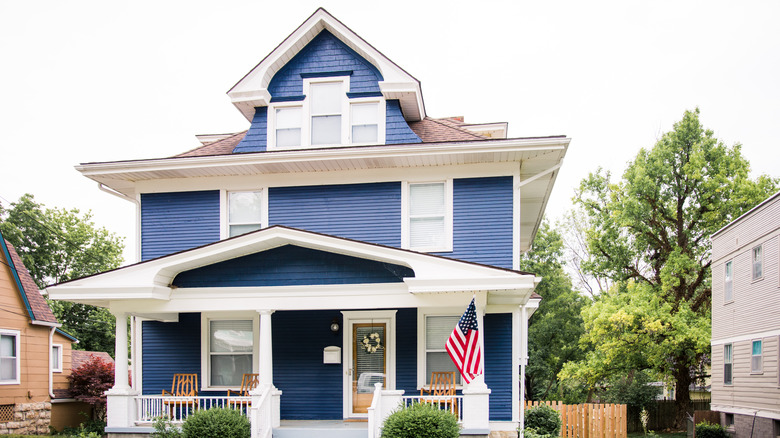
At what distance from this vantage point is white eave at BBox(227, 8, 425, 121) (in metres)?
14.0

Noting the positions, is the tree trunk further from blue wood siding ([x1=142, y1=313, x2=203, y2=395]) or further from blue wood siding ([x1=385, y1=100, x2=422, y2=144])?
blue wood siding ([x1=142, y1=313, x2=203, y2=395])

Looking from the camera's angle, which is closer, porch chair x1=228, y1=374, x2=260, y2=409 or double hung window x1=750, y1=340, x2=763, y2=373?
porch chair x1=228, y1=374, x2=260, y2=409

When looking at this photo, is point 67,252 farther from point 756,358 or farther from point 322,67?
point 756,358

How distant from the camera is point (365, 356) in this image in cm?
1345

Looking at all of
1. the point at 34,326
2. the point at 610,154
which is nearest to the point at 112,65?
the point at 34,326

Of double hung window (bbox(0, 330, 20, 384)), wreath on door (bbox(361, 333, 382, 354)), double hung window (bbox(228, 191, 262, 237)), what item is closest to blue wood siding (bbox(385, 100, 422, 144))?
double hung window (bbox(228, 191, 262, 237))

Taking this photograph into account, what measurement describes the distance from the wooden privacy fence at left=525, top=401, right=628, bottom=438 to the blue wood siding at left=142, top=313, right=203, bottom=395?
10.0m

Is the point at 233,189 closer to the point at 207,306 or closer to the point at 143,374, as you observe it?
Answer: the point at 207,306

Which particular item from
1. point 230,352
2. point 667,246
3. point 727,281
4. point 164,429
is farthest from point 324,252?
point 667,246

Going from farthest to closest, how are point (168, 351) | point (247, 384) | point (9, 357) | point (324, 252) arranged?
1. point (9, 357)
2. point (168, 351)
3. point (247, 384)
4. point (324, 252)

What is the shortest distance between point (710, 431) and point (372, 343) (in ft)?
43.4

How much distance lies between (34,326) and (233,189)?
30.8ft

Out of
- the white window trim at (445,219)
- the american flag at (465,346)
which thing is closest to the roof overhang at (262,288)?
the american flag at (465,346)

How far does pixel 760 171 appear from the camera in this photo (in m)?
28.7
